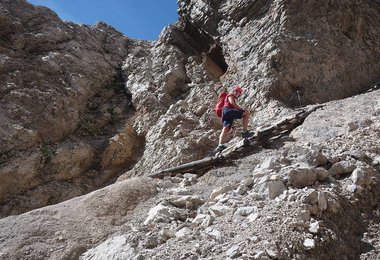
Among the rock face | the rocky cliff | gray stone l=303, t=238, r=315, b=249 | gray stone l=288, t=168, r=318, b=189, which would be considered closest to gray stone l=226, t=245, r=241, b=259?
the rocky cliff

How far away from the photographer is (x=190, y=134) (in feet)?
44.2

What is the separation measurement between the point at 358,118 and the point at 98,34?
15.9 m

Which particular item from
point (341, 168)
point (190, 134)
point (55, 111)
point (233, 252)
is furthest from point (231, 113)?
point (55, 111)

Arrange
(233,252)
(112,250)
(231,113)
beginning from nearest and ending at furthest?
(233,252), (112,250), (231,113)

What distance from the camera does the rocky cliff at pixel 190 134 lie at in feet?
20.7

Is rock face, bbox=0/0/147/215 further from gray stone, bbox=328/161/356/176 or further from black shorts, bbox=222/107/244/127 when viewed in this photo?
gray stone, bbox=328/161/356/176

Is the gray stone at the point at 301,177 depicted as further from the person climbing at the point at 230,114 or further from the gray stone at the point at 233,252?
the person climbing at the point at 230,114

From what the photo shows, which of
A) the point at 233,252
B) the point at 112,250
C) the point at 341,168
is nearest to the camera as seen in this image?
the point at 233,252

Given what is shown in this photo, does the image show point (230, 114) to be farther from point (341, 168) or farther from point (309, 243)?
point (309, 243)

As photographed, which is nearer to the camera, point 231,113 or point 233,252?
point 233,252

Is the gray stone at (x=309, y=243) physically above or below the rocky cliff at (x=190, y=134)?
below

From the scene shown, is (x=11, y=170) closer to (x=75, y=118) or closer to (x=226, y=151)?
(x=75, y=118)

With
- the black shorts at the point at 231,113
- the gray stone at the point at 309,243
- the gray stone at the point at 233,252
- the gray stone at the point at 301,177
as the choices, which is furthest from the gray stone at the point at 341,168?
the black shorts at the point at 231,113

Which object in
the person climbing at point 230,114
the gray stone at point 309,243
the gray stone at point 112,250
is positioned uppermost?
the person climbing at point 230,114
